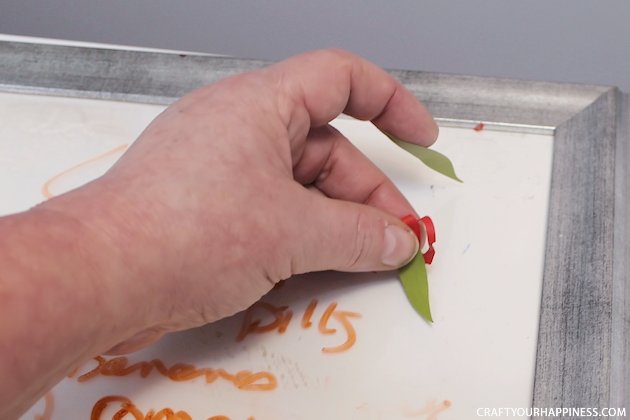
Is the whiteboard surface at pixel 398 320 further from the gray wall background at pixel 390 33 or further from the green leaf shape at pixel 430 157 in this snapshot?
the gray wall background at pixel 390 33

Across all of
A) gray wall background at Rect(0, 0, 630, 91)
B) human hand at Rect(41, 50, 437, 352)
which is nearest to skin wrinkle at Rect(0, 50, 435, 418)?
human hand at Rect(41, 50, 437, 352)

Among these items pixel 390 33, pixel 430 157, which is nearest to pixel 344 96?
pixel 430 157

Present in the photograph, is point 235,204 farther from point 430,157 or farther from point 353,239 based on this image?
point 430,157

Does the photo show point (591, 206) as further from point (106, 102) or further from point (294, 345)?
point (106, 102)

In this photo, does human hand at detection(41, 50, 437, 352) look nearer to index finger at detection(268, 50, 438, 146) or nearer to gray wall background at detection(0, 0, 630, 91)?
index finger at detection(268, 50, 438, 146)

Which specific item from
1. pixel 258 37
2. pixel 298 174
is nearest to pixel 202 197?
pixel 298 174

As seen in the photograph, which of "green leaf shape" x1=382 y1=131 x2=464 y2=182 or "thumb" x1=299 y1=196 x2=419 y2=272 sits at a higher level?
"green leaf shape" x1=382 y1=131 x2=464 y2=182

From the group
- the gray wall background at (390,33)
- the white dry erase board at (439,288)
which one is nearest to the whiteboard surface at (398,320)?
the white dry erase board at (439,288)
